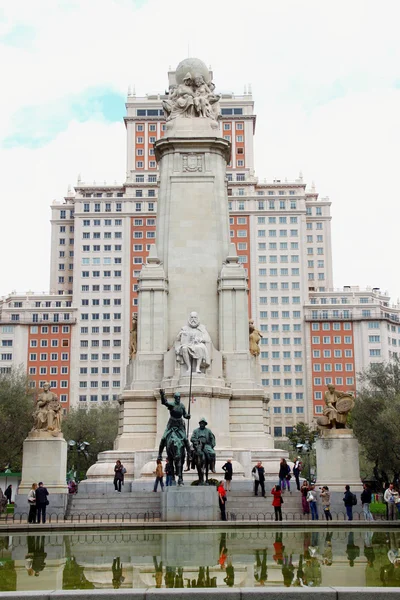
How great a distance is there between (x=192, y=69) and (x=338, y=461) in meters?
21.8

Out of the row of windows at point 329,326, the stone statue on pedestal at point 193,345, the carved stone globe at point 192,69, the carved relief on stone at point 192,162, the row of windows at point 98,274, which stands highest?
the row of windows at point 98,274

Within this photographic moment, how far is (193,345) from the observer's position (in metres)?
34.2

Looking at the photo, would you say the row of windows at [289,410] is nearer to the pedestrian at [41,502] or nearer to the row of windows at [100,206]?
the row of windows at [100,206]

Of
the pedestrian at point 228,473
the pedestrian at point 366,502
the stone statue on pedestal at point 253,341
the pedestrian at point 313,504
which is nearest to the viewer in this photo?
the pedestrian at point 313,504

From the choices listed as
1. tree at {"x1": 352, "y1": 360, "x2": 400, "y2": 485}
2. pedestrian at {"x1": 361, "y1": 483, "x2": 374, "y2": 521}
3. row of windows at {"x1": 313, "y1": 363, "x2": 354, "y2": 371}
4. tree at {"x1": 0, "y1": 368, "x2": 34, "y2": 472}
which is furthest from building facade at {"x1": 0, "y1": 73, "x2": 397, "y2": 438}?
pedestrian at {"x1": 361, "y1": 483, "x2": 374, "y2": 521}

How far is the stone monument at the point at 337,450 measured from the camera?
2928cm

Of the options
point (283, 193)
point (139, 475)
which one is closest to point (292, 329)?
point (283, 193)

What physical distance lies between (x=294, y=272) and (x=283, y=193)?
1391 centimetres

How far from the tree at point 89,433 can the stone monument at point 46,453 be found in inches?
1644

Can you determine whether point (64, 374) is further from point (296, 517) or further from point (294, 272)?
point (296, 517)

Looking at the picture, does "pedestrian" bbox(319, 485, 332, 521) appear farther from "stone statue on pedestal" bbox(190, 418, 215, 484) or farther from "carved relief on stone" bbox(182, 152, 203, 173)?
"carved relief on stone" bbox(182, 152, 203, 173)

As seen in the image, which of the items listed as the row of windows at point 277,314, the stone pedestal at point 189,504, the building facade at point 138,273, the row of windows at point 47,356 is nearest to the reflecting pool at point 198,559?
the stone pedestal at point 189,504

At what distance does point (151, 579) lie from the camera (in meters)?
12.0

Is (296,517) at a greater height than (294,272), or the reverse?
(294,272)
